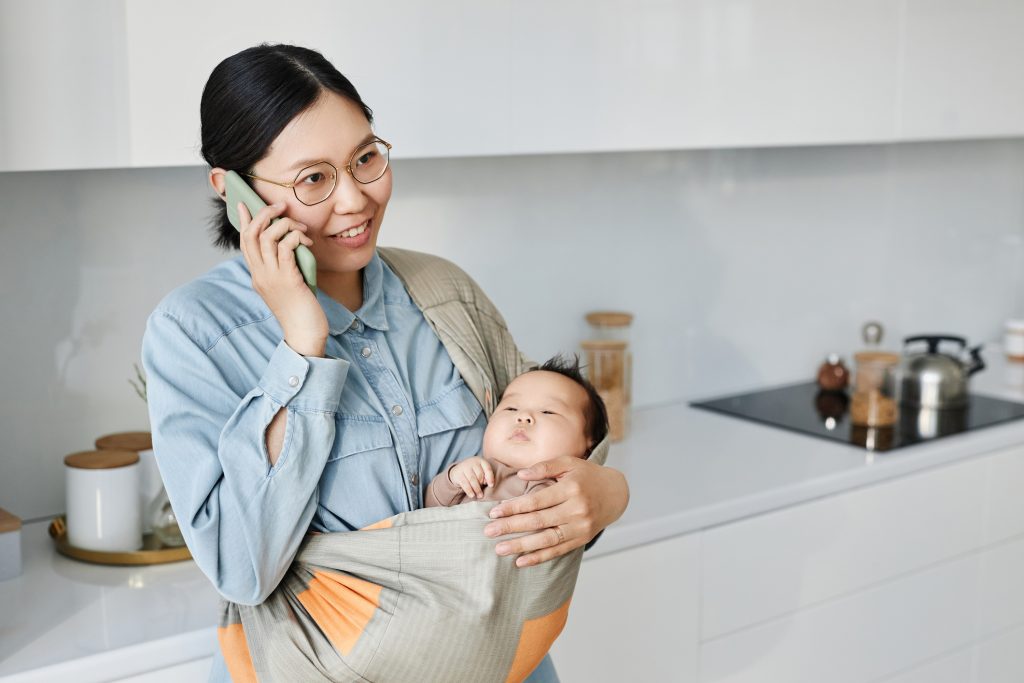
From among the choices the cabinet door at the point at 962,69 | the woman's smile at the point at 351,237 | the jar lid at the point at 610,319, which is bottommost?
the jar lid at the point at 610,319

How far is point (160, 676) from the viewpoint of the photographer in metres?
1.50

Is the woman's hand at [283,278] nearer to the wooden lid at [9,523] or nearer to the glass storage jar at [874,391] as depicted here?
the wooden lid at [9,523]

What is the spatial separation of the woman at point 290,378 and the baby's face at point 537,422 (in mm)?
59

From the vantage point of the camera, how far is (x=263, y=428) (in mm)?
1146

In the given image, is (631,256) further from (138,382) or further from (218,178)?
(218,178)

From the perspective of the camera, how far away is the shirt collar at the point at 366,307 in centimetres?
132

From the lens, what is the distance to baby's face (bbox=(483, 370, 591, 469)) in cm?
136

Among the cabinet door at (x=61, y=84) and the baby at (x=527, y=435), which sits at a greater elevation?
the cabinet door at (x=61, y=84)

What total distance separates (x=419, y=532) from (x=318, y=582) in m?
0.13

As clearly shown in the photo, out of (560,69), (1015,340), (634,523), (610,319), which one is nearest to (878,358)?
(610,319)

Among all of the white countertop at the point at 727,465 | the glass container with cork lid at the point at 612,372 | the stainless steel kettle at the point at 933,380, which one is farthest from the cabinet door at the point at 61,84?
the stainless steel kettle at the point at 933,380

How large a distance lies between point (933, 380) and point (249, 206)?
1924 mm

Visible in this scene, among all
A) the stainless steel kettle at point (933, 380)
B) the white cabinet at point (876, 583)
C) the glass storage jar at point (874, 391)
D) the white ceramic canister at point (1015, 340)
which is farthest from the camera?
the white ceramic canister at point (1015, 340)

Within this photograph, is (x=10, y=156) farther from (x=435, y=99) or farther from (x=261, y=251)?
(x=435, y=99)
